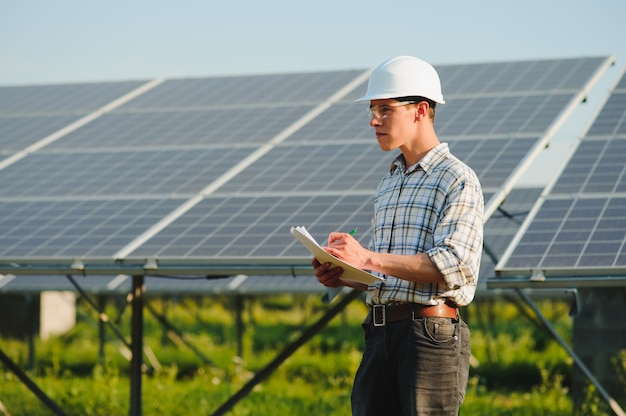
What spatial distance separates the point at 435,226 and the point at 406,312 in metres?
0.35

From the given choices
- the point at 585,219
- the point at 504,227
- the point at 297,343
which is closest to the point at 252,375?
the point at 504,227

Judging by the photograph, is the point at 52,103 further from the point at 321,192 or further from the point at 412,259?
the point at 412,259

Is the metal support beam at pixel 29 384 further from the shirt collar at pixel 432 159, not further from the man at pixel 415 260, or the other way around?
the shirt collar at pixel 432 159

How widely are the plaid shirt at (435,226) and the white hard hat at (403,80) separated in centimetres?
25

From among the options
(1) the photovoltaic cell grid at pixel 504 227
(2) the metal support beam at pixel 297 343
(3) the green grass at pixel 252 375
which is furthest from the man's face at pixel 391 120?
(1) the photovoltaic cell grid at pixel 504 227

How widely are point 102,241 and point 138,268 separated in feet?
1.99

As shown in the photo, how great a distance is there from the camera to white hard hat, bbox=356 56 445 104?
418cm

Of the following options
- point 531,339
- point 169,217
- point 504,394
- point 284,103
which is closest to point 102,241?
A: point 169,217

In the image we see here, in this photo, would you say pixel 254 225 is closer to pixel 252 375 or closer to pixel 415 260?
pixel 415 260

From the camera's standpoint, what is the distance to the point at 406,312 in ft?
13.6

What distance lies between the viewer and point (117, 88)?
12.4 meters

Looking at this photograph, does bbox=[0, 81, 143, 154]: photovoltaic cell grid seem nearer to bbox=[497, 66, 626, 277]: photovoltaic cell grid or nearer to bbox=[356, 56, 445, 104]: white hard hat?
bbox=[497, 66, 626, 277]: photovoltaic cell grid

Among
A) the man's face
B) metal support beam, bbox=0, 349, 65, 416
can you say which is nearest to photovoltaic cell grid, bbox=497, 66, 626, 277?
the man's face

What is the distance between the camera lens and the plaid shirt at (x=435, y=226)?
399 centimetres
